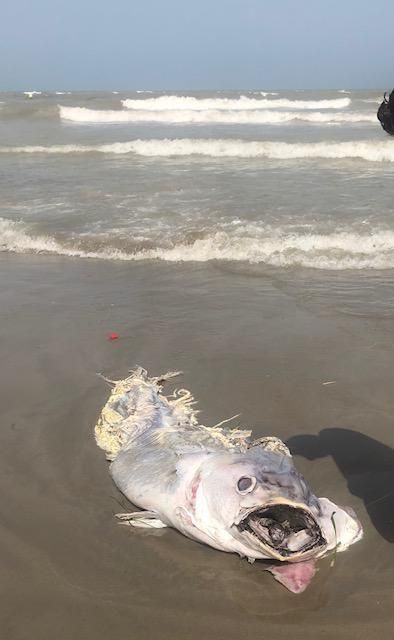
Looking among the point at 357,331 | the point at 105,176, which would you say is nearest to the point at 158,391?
the point at 357,331

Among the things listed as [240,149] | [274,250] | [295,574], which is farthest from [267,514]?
[240,149]

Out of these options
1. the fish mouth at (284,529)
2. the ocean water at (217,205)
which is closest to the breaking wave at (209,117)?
the ocean water at (217,205)

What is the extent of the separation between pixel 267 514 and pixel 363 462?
1.08 metres

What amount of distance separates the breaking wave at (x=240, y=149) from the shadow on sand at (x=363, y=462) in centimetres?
1251

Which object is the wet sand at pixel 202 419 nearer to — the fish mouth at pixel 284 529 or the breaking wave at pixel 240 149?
the fish mouth at pixel 284 529

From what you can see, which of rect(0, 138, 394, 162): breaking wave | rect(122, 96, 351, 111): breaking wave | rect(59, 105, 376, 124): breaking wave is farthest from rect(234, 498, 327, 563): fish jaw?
rect(122, 96, 351, 111): breaking wave

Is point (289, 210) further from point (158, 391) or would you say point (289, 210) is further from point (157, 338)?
point (158, 391)

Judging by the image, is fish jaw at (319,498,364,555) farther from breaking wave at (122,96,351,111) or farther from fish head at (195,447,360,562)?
breaking wave at (122,96,351,111)

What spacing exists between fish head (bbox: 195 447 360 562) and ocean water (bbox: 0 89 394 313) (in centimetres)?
334

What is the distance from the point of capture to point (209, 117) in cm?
3069

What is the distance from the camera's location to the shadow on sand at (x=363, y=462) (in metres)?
2.99

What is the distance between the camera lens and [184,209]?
9.38 metres

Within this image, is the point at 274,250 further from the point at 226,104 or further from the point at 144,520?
the point at 226,104

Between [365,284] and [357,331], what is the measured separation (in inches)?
53.7
